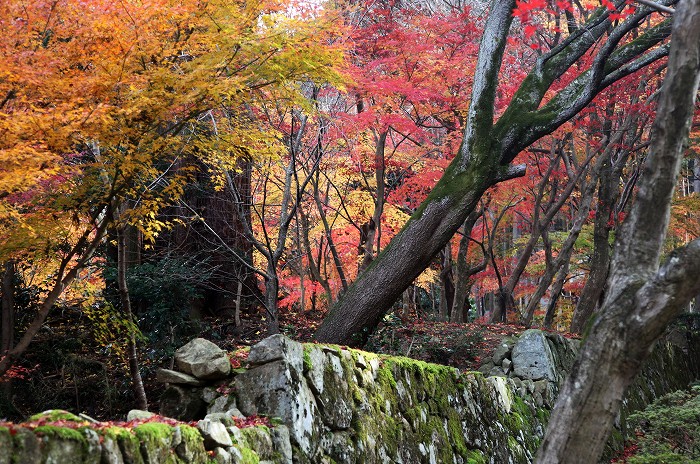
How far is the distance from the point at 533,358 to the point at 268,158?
5329 millimetres

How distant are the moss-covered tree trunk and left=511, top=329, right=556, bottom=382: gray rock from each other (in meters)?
3.69

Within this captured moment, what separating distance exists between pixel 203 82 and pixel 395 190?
31.6 ft

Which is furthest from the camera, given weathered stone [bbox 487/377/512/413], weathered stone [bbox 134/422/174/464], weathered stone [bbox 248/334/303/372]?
weathered stone [bbox 487/377/512/413]

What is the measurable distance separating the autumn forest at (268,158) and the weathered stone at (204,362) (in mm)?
→ 1809

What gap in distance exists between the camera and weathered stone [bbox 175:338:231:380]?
15.0 ft

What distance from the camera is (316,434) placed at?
4.59 metres

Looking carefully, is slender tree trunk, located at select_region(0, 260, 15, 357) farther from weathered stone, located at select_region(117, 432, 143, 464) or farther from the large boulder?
weathered stone, located at select_region(117, 432, 143, 464)

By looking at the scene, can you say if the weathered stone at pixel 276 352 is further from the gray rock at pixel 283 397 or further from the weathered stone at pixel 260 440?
the weathered stone at pixel 260 440

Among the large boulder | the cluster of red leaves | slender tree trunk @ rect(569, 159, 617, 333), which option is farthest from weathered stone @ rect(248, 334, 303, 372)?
slender tree trunk @ rect(569, 159, 617, 333)

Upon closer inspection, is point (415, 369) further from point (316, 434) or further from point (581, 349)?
point (581, 349)

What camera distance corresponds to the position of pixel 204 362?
460 cm

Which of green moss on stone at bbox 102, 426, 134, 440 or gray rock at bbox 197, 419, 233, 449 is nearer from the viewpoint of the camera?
green moss on stone at bbox 102, 426, 134, 440

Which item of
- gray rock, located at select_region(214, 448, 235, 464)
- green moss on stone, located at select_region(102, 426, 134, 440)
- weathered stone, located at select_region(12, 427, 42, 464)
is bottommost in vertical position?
gray rock, located at select_region(214, 448, 235, 464)

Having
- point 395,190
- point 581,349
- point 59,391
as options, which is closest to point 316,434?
point 581,349
